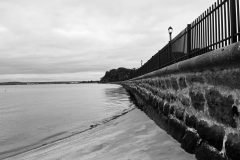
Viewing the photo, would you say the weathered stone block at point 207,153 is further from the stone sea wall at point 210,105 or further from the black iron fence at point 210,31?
the black iron fence at point 210,31

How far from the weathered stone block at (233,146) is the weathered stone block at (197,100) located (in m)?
1.13

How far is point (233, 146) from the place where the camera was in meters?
3.15

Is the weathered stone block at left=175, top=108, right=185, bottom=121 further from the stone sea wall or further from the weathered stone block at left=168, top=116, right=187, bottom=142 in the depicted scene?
the weathered stone block at left=168, top=116, right=187, bottom=142

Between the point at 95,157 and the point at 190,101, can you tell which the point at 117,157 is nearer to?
the point at 95,157

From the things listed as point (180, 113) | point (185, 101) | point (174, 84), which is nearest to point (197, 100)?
point (185, 101)

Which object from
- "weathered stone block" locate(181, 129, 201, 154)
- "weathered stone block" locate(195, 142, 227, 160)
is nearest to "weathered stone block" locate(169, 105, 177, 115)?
"weathered stone block" locate(181, 129, 201, 154)

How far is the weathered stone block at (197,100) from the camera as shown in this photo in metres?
4.38

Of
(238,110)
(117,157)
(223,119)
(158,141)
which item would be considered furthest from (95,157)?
(238,110)

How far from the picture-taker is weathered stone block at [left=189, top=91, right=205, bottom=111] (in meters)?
4.38

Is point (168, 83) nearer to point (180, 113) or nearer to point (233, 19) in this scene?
point (180, 113)

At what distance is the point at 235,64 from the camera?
321 centimetres

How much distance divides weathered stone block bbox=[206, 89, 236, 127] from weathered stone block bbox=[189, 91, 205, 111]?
29 centimetres

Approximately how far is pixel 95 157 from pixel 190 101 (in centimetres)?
256

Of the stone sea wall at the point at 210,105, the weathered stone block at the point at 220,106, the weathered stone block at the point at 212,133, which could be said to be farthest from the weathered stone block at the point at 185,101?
the weathered stone block at the point at 220,106
